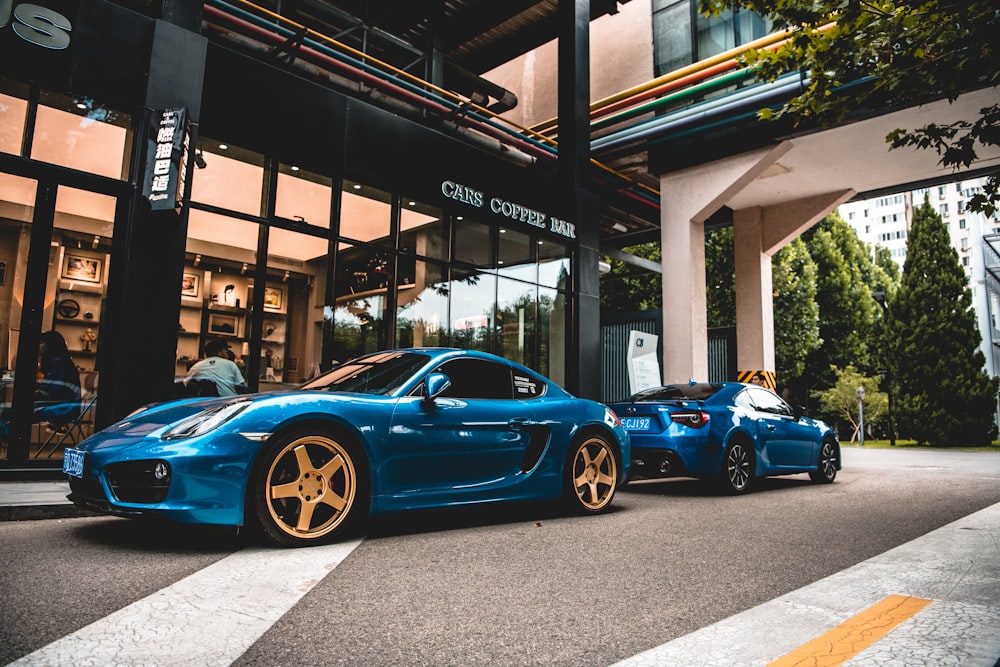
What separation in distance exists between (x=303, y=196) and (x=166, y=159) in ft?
7.95

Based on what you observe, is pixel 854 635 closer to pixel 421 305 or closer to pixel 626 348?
pixel 421 305

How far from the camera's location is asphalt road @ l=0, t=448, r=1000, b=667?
8.17ft

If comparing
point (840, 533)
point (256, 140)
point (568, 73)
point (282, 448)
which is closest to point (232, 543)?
point (282, 448)

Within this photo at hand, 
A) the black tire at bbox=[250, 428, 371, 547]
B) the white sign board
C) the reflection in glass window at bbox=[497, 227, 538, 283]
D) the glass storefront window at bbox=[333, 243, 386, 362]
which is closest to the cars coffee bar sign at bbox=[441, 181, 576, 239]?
the reflection in glass window at bbox=[497, 227, 538, 283]

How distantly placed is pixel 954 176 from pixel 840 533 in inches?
556

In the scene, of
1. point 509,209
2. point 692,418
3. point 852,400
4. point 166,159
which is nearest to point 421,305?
point 509,209

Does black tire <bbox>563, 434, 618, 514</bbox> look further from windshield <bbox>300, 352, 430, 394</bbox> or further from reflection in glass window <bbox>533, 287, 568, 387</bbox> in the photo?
reflection in glass window <bbox>533, 287, 568, 387</bbox>

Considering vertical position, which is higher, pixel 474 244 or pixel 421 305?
pixel 474 244

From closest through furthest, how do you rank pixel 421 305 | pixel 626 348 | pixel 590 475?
pixel 590 475 → pixel 421 305 → pixel 626 348

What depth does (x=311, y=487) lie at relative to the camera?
14.1 ft

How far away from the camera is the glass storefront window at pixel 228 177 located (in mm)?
9195

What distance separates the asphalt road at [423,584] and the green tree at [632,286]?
26.8 m

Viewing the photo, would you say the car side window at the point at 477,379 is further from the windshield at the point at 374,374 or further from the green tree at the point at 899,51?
the green tree at the point at 899,51

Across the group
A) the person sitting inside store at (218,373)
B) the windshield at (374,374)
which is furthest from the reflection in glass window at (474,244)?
the windshield at (374,374)
